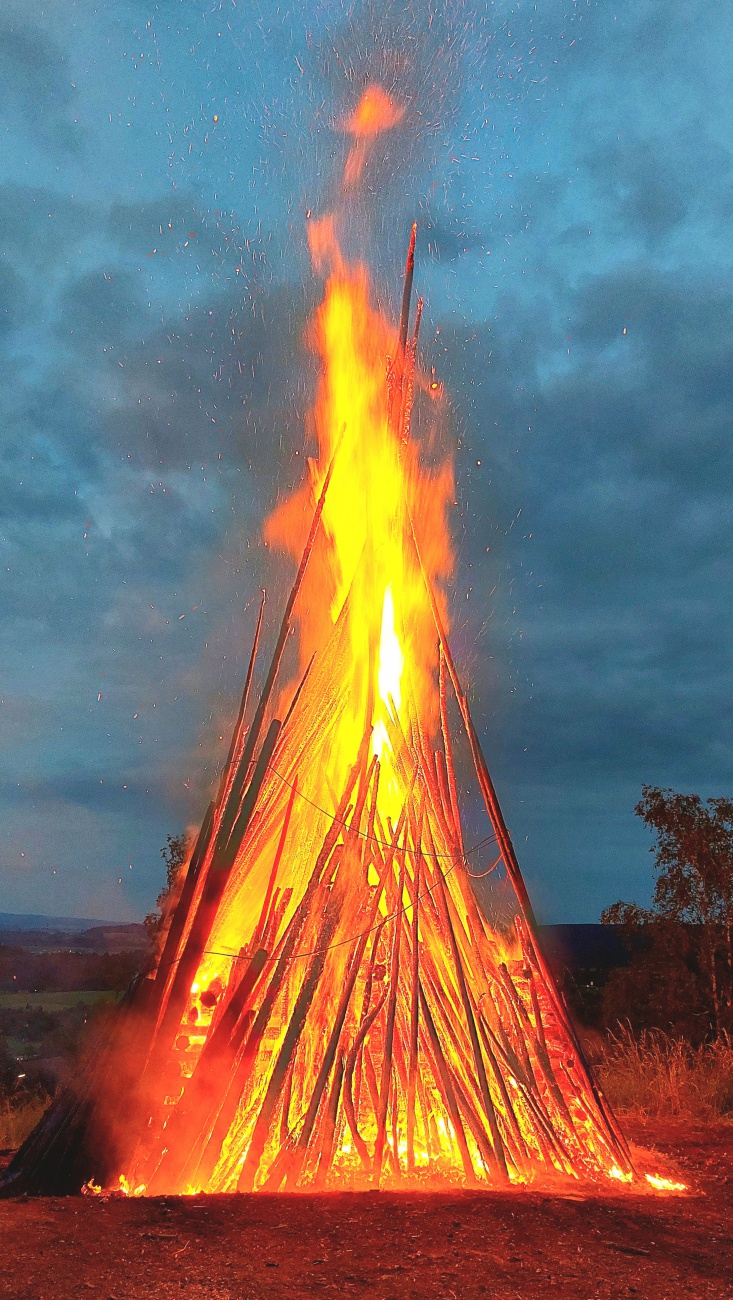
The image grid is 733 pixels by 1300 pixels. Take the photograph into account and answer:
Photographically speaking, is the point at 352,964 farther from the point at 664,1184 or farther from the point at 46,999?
the point at 46,999

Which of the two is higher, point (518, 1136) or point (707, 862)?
point (707, 862)

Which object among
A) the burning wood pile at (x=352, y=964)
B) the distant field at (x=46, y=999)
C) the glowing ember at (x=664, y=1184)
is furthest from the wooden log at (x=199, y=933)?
the distant field at (x=46, y=999)

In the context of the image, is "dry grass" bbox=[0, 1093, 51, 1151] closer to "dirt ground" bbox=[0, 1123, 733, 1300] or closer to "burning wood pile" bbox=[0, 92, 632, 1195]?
"burning wood pile" bbox=[0, 92, 632, 1195]

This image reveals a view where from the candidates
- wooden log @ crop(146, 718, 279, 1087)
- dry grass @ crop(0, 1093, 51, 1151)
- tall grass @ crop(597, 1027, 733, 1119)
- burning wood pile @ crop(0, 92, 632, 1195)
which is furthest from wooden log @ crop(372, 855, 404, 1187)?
tall grass @ crop(597, 1027, 733, 1119)

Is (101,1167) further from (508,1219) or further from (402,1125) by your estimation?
(508,1219)

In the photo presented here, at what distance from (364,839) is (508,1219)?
7.20ft

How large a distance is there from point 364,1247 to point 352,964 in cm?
169

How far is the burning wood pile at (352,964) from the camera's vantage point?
16.7 ft

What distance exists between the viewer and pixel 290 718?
6551 millimetres

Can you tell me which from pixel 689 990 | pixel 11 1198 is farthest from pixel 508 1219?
pixel 689 990

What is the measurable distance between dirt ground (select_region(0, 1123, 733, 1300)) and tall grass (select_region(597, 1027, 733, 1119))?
3.46m

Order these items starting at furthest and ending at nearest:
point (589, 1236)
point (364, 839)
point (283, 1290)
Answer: point (364, 839)
point (589, 1236)
point (283, 1290)

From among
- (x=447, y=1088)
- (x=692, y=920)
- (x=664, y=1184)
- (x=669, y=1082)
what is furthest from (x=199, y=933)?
(x=692, y=920)

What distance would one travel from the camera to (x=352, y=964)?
5574 mm
